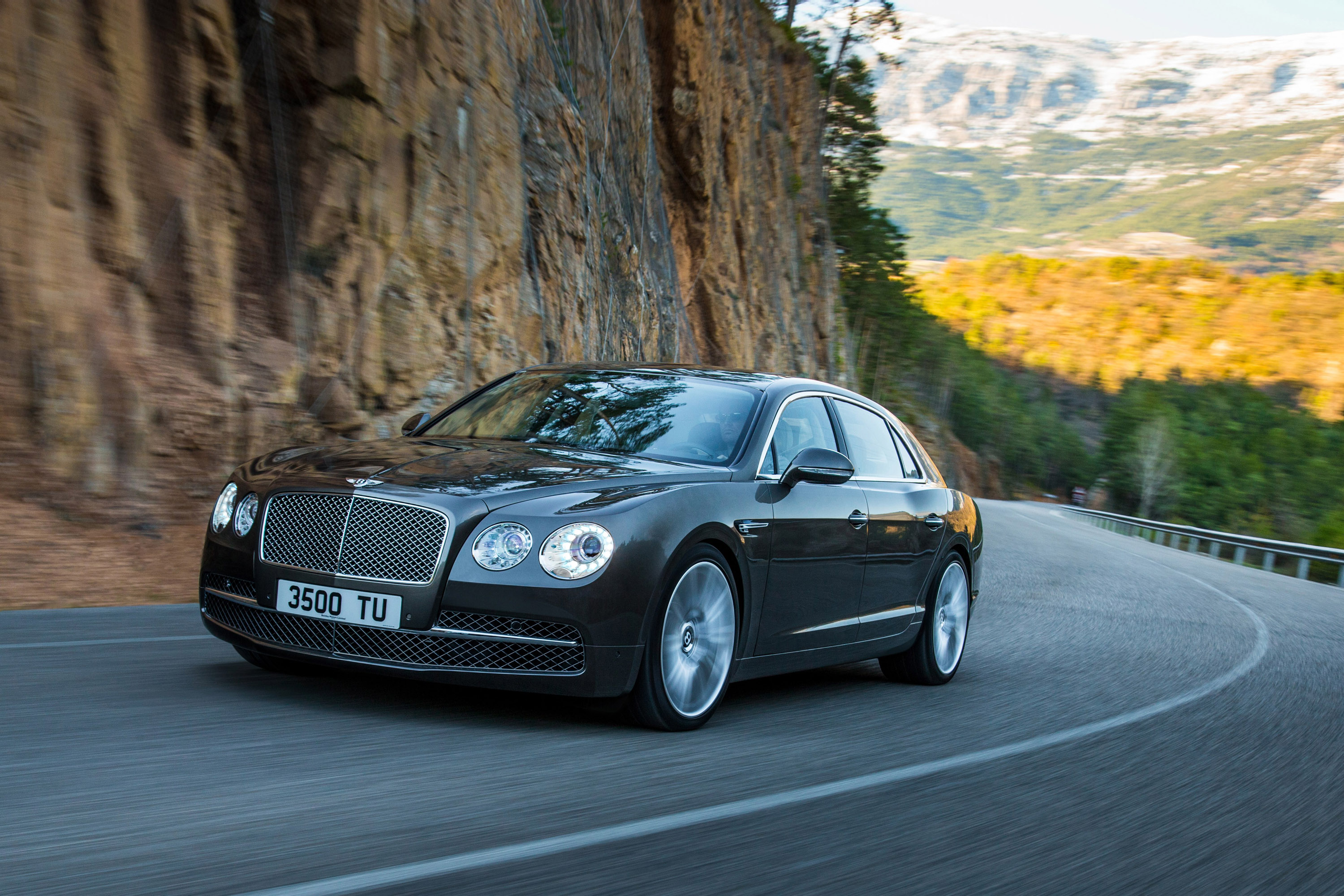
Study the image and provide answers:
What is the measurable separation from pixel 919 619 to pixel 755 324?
35086 millimetres

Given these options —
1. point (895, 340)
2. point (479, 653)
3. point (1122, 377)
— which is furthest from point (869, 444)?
point (1122, 377)

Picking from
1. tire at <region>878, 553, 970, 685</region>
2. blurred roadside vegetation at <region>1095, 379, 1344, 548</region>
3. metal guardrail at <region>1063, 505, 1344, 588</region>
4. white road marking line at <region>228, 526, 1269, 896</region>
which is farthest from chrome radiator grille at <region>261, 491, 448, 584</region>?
blurred roadside vegetation at <region>1095, 379, 1344, 548</region>

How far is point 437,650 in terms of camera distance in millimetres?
4738

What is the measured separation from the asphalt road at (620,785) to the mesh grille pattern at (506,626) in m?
0.42

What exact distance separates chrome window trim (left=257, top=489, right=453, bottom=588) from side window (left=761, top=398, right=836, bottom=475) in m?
1.75

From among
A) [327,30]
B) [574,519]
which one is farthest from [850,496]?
[327,30]

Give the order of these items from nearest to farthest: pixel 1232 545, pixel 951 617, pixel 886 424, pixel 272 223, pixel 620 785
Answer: pixel 620 785 < pixel 886 424 < pixel 951 617 < pixel 272 223 < pixel 1232 545

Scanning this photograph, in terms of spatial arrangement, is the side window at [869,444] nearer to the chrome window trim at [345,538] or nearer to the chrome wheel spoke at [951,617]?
the chrome wheel spoke at [951,617]

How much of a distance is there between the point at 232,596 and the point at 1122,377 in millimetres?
187166

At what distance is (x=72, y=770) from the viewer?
3938 millimetres

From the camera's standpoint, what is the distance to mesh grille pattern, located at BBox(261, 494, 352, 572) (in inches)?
191

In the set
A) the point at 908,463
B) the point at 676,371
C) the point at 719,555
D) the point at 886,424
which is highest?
the point at 676,371

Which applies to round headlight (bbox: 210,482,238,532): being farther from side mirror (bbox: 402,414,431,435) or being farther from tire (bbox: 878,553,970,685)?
tire (bbox: 878,553,970,685)

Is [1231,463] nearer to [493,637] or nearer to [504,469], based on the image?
[504,469]
